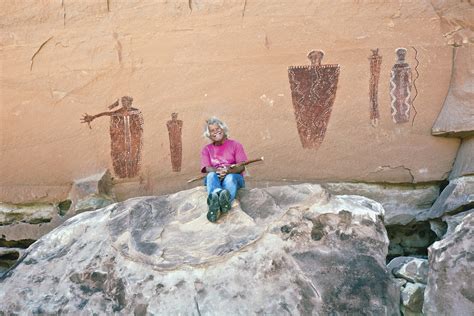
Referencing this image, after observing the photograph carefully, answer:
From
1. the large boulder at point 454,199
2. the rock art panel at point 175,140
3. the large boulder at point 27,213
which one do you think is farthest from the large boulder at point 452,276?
the large boulder at point 27,213

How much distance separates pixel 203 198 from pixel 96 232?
651mm

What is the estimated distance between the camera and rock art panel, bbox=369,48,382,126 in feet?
16.6

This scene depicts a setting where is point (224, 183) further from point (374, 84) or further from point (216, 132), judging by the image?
point (374, 84)

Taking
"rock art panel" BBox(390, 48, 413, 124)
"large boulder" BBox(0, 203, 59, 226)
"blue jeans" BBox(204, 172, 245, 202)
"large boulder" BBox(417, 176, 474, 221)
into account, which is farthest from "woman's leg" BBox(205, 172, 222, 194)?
"rock art panel" BBox(390, 48, 413, 124)

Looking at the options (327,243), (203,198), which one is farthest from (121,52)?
(327,243)

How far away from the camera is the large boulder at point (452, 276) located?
3.15 meters

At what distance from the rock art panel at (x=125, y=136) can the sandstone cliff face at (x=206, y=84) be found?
0.03 m

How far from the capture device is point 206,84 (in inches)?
204

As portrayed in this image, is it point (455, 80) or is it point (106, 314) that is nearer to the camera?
point (106, 314)

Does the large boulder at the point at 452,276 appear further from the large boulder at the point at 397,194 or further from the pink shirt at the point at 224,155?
the large boulder at the point at 397,194

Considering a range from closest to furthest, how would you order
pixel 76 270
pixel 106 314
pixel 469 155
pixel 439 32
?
pixel 106 314 → pixel 76 270 → pixel 469 155 → pixel 439 32

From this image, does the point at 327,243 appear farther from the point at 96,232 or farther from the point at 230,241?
the point at 96,232

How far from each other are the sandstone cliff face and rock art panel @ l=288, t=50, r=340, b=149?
0.05 meters

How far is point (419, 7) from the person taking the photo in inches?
203
